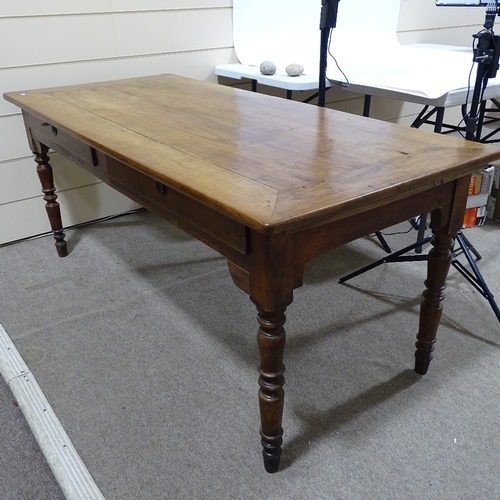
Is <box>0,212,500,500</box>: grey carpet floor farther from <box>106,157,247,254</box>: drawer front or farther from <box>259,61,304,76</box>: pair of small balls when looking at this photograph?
<box>259,61,304,76</box>: pair of small balls

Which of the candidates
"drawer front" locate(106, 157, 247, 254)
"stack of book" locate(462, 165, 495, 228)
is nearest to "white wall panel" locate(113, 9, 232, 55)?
"drawer front" locate(106, 157, 247, 254)

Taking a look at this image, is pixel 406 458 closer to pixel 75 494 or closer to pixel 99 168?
pixel 75 494

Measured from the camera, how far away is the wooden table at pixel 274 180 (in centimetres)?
92

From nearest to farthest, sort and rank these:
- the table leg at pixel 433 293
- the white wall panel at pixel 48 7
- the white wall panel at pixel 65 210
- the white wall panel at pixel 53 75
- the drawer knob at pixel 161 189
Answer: the drawer knob at pixel 161 189 → the table leg at pixel 433 293 → the white wall panel at pixel 48 7 → the white wall panel at pixel 53 75 → the white wall panel at pixel 65 210

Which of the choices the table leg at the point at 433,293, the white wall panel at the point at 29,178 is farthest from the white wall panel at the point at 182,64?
the table leg at the point at 433,293

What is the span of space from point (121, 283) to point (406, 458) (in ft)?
3.98

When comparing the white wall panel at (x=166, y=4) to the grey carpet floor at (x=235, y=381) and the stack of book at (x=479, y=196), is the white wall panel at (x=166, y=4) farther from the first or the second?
the stack of book at (x=479, y=196)

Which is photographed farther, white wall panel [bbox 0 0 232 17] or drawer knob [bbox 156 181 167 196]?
white wall panel [bbox 0 0 232 17]

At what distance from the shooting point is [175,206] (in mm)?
1112

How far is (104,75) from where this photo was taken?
2.26 meters

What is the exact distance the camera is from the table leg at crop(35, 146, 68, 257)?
1980 mm

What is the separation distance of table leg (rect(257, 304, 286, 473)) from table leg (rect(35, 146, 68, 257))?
134cm

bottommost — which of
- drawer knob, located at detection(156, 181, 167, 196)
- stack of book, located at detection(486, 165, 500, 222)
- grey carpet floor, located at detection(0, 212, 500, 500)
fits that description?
grey carpet floor, located at detection(0, 212, 500, 500)

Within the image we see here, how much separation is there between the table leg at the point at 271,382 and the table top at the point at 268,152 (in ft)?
0.78
